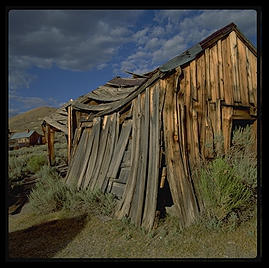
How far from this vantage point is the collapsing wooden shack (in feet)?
15.6

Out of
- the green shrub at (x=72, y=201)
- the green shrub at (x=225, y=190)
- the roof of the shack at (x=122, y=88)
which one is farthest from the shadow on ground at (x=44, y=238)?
the roof of the shack at (x=122, y=88)

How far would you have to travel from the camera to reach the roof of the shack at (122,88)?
508 centimetres

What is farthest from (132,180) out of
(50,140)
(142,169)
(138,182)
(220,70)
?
(50,140)

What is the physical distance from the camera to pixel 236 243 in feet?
12.5

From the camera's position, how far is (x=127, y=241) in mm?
4156

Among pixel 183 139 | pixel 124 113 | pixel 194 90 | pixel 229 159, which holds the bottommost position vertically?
pixel 229 159

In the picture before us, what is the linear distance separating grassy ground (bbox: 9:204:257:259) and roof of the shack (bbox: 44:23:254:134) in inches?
120

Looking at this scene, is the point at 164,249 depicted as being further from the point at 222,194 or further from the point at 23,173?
the point at 23,173

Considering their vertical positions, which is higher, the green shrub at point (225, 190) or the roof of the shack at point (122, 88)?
the roof of the shack at point (122, 88)

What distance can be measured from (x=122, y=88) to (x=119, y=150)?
2.45 metres

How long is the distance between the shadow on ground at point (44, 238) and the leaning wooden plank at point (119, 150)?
4.10 feet

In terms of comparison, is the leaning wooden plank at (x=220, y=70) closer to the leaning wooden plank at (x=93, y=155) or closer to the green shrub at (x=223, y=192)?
the green shrub at (x=223, y=192)
